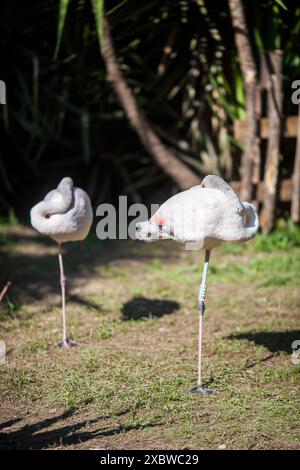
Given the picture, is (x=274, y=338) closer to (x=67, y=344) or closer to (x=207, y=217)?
(x=207, y=217)

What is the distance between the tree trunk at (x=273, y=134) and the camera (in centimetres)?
696

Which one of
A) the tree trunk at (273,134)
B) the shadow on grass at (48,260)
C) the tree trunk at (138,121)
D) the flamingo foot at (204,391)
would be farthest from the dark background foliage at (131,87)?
the flamingo foot at (204,391)

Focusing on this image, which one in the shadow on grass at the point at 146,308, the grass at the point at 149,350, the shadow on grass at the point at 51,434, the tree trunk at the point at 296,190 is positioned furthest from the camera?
the tree trunk at the point at 296,190

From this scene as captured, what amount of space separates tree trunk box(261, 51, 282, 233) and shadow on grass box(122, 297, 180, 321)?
2068mm

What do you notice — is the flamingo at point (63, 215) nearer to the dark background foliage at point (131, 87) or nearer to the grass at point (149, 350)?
the grass at point (149, 350)

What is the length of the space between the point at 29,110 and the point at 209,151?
2393 millimetres

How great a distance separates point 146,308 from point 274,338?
4.14 feet

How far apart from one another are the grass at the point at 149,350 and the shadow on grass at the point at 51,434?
0.01m

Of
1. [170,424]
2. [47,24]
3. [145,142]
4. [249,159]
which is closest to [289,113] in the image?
[249,159]

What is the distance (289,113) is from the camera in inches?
294

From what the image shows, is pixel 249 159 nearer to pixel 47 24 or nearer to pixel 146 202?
pixel 146 202

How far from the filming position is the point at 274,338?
16.0ft

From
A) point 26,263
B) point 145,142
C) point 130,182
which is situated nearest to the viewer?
point 26,263

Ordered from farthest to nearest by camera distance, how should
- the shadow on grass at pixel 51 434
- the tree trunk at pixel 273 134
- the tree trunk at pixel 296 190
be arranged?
the tree trunk at pixel 296 190 < the tree trunk at pixel 273 134 < the shadow on grass at pixel 51 434
